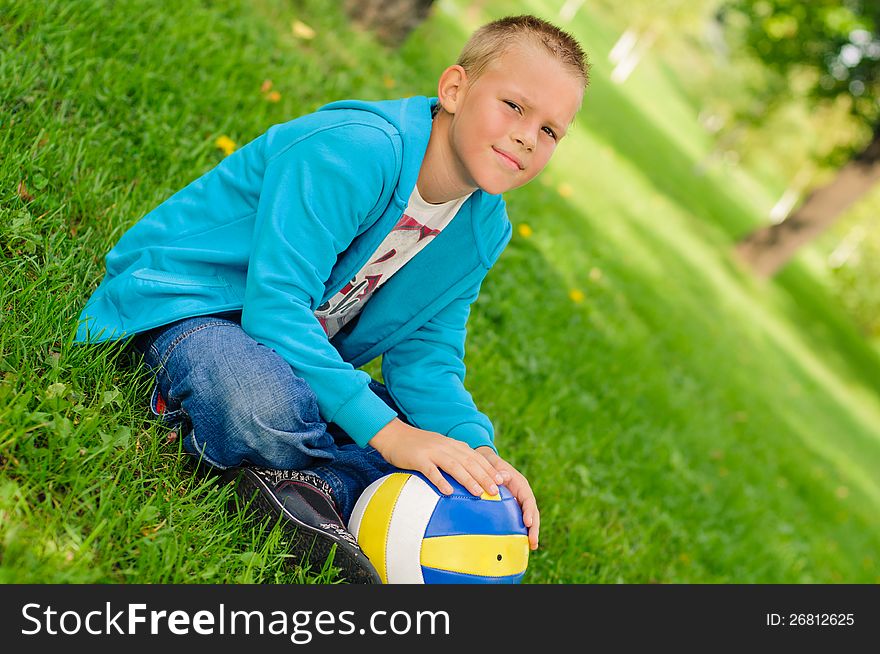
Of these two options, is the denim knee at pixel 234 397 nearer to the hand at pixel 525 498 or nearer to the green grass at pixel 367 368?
the green grass at pixel 367 368

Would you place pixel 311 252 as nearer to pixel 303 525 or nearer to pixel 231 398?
pixel 231 398

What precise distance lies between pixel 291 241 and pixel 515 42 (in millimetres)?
874

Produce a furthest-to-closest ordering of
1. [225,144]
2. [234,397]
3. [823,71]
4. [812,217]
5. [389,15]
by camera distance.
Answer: [812,217] < [823,71] < [389,15] < [225,144] < [234,397]

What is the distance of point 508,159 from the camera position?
8.09 ft

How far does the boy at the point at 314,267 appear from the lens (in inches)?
90.1

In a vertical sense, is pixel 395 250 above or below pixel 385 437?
above

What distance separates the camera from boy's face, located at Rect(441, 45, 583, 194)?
245cm

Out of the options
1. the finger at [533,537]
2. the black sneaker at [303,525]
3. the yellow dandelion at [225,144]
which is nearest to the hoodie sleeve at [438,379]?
the finger at [533,537]

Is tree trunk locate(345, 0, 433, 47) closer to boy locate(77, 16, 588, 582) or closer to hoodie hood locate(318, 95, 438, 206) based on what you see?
boy locate(77, 16, 588, 582)

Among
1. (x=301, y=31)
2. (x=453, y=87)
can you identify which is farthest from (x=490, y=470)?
(x=301, y=31)

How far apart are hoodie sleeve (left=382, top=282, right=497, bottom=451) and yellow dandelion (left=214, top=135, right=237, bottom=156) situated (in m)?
1.76

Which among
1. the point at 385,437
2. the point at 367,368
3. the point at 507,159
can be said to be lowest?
the point at 367,368

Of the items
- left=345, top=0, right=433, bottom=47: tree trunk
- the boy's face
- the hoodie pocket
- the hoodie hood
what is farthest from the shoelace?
left=345, top=0, right=433, bottom=47: tree trunk

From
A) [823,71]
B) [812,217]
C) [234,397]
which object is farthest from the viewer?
[812,217]
